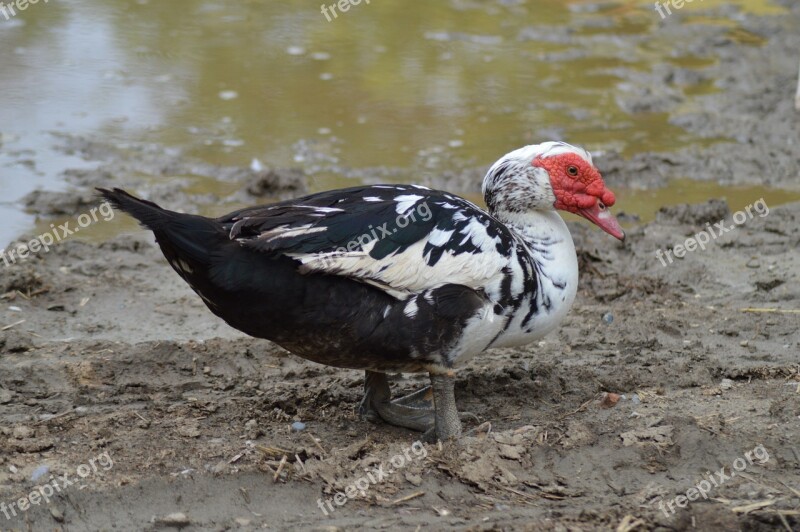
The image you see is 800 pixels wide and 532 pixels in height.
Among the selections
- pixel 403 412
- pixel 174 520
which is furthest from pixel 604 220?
pixel 174 520

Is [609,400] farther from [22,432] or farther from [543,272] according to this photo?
[22,432]

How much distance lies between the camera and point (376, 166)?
302 inches

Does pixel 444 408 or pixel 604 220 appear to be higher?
pixel 604 220

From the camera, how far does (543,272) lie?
415 centimetres

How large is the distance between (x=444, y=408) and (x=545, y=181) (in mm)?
1027

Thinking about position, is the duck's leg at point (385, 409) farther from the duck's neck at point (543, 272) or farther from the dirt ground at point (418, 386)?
the duck's neck at point (543, 272)

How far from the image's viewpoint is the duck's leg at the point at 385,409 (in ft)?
14.4

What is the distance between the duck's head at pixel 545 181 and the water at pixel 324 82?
9.52 ft

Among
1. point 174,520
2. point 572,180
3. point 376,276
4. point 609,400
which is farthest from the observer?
point 609,400

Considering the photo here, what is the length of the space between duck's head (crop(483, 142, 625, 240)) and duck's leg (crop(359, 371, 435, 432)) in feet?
2.92

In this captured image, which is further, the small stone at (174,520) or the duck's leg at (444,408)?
the duck's leg at (444,408)

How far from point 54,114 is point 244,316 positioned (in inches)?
209

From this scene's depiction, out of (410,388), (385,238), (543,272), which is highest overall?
(385,238)

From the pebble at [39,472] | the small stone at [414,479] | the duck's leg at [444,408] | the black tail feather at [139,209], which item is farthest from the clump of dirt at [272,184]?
the small stone at [414,479]
